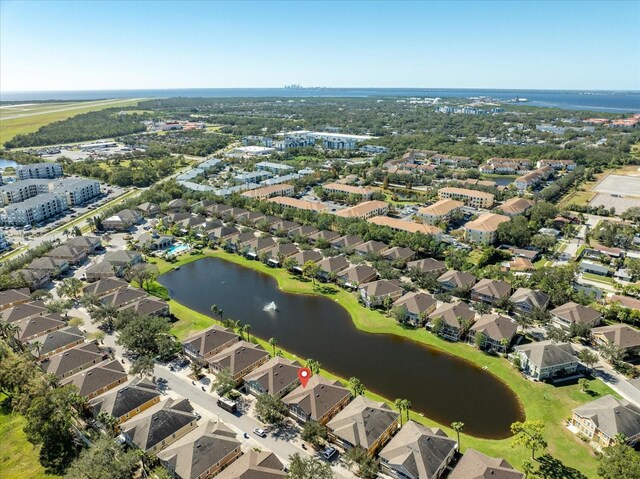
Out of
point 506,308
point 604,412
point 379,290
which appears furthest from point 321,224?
point 604,412

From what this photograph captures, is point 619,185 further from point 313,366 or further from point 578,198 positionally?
point 313,366

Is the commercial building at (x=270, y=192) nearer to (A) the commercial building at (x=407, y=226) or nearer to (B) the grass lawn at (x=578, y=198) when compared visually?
(A) the commercial building at (x=407, y=226)

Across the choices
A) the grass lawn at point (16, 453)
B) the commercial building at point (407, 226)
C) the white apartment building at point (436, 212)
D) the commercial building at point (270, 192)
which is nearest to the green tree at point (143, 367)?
the grass lawn at point (16, 453)

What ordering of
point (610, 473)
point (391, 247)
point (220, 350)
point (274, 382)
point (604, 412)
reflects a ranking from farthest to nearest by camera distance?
point (391, 247), point (220, 350), point (274, 382), point (604, 412), point (610, 473)

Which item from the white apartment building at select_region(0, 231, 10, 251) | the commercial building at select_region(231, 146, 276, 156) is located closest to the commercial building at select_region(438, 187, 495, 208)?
the commercial building at select_region(231, 146, 276, 156)

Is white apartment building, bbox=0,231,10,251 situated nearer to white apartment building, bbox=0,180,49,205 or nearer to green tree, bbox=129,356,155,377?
white apartment building, bbox=0,180,49,205

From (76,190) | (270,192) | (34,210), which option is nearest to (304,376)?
(270,192)

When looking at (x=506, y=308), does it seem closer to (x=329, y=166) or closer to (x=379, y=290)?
(x=379, y=290)
